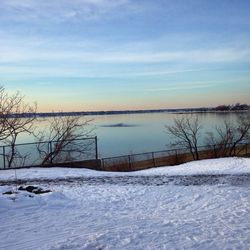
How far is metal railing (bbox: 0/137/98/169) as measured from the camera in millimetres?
24337

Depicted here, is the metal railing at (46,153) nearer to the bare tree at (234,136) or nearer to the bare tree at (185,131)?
the bare tree at (234,136)

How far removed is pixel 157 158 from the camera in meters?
35.9

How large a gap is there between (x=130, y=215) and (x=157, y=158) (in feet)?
87.9

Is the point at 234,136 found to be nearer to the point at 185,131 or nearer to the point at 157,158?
the point at 185,131

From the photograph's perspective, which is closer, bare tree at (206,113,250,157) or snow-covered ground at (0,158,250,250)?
snow-covered ground at (0,158,250,250)

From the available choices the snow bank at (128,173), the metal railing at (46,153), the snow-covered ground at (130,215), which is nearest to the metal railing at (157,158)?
the metal railing at (46,153)

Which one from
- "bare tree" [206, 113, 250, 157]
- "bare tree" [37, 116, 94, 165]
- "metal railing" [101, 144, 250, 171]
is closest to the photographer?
"bare tree" [37, 116, 94, 165]

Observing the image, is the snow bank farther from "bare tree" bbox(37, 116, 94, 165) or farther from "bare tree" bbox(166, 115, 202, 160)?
"bare tree" bbox(166, 115, 202, 160)

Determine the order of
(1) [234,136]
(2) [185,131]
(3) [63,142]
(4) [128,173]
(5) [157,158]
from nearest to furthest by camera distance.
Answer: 1. (4) [128,173]
2. (3) [63,142]
3. (5) [157,158]
4. (1) [234,136]
5. (2) [185,131]

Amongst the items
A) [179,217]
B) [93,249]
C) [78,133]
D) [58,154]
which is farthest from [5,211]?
[78,133]

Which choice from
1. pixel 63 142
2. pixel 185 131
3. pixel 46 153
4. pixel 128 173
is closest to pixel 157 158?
pixel 63 142

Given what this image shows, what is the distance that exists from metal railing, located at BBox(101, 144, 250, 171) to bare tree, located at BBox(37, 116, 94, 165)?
1933 mm

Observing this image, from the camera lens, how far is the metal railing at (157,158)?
29269 mm

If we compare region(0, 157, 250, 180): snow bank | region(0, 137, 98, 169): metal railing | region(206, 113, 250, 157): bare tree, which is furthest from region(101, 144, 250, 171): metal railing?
region(0, 157, 250, 180): snow bank
